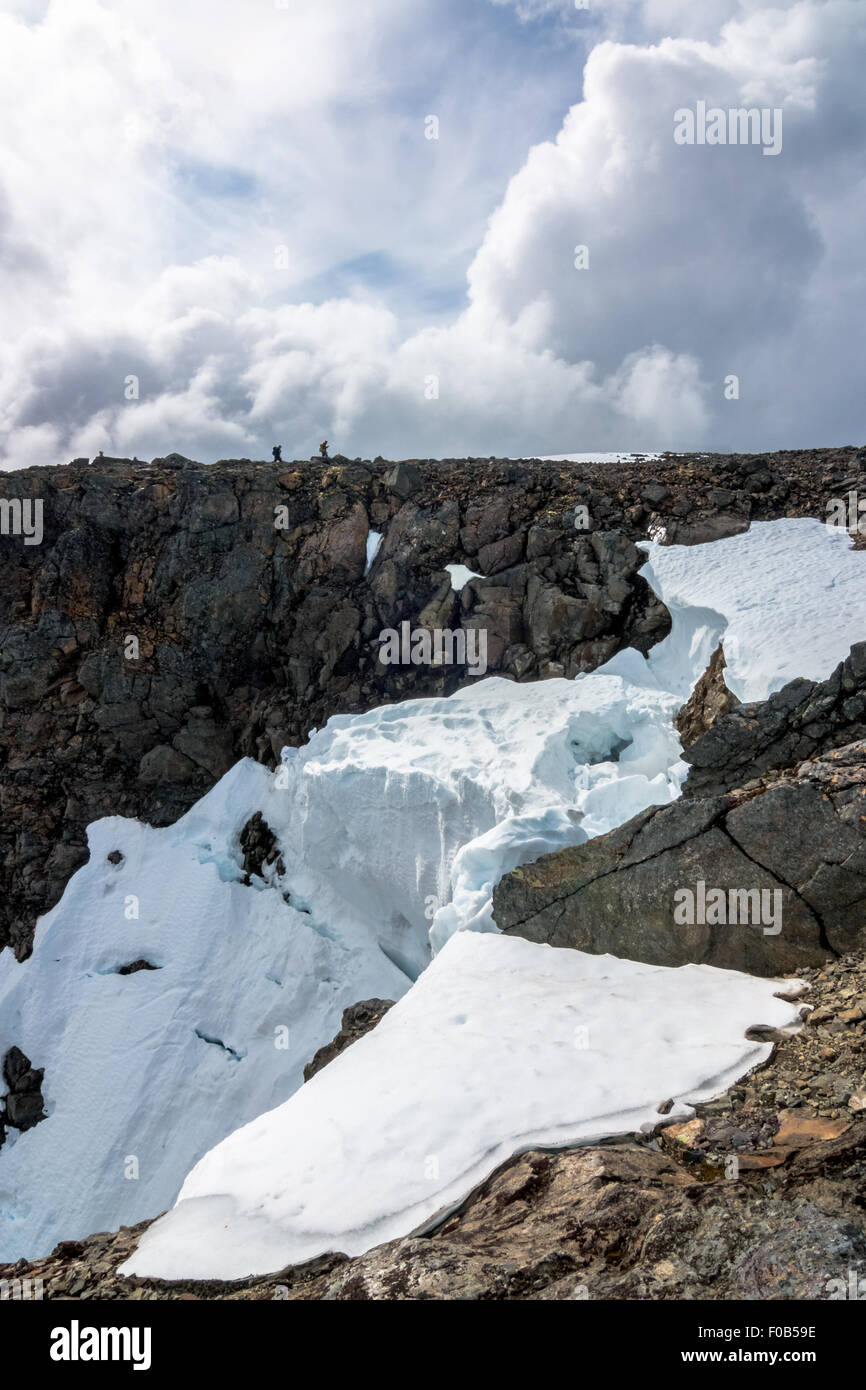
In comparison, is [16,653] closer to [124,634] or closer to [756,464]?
[124,634]

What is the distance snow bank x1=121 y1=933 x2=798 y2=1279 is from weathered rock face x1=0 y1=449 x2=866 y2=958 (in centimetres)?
1049

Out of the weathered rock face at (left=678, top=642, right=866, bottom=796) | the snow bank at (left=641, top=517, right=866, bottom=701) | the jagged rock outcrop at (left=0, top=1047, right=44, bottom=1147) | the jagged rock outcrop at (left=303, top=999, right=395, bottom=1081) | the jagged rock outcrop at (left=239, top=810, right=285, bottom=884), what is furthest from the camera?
the jagged rock outcrop at (left=239, top=810, right=285, bottom=884)

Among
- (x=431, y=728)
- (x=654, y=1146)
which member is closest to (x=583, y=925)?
(x=654, y=1146)

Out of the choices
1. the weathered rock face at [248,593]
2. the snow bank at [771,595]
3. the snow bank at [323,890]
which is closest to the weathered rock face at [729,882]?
the snow bank at [323,890]

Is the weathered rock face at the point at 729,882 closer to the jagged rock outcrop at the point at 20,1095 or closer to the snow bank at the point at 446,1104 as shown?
the snow bank at the point at 446,1104

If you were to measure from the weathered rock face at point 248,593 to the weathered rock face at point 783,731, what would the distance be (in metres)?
7.45

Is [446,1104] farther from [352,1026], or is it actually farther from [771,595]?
[771,595]

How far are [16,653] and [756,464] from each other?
2211 centimetres

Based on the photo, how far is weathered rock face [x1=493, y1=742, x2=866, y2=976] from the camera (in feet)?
26.0

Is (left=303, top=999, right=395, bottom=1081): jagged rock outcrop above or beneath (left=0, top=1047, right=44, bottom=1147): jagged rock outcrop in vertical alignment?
above

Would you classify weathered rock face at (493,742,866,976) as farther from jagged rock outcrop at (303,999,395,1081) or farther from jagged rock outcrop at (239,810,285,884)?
jagged rock outcrop at (239,810,285,884)

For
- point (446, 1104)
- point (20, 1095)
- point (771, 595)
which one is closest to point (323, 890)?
point (20, 1095)

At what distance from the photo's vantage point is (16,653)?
21.0 metres

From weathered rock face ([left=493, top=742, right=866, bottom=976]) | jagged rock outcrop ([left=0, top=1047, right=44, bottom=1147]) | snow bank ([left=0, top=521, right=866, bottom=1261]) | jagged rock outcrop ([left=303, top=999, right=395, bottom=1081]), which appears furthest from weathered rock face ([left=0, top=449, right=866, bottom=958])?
weathered rock face ([left=493, top=742, right=866, bottom=976])
